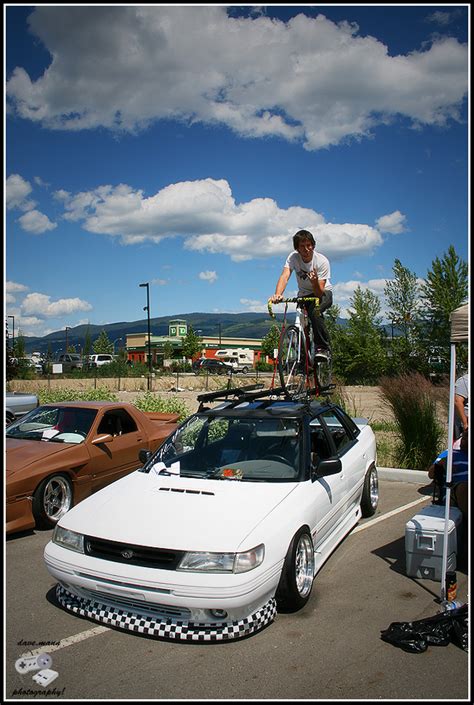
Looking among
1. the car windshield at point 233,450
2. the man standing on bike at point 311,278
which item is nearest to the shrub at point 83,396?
the man standing on bike at point 311,278

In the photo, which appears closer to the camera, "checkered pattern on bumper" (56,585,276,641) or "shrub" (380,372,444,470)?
"checkered pattern on bumper" (56,585,276,641)

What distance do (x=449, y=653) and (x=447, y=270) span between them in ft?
124

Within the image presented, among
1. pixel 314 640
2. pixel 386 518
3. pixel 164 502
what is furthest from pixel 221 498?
pixel 386 518

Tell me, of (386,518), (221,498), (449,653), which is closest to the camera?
(449,653)

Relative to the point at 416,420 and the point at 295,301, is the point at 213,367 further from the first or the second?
the point at 295,301

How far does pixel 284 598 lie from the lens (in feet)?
14.5

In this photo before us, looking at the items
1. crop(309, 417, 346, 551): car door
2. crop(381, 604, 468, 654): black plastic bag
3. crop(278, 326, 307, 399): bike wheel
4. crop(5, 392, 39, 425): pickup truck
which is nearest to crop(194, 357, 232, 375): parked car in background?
crop(5, 392, 39, 425): pickup truck

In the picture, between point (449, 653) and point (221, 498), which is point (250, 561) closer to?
point (221, 498)

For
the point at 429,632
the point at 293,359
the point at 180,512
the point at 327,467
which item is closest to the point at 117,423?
the point at 293,359

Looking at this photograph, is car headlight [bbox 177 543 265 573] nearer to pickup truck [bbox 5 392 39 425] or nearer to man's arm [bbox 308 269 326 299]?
man's arm [bbox 308 269 326 299]

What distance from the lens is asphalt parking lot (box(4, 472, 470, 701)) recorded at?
3449 mm

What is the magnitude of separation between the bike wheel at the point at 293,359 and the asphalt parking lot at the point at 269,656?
294 cm

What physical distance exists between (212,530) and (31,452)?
366cm

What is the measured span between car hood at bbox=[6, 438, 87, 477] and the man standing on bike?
3.21 m
